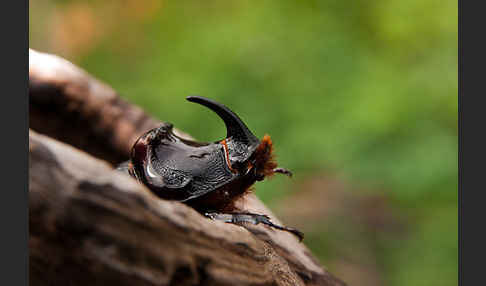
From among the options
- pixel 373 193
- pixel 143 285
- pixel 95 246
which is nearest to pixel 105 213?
pixel 95 246

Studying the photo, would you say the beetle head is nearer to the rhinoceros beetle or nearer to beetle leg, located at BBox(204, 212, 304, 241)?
the rhinoceros beetle

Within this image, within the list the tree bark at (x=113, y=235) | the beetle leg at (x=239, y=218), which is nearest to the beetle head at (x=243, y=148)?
the beetle leg at (x=239, y=218)

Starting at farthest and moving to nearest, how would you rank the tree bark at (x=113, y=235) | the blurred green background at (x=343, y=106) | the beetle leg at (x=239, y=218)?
the blurred green background at (x=343, y=106) → the beetle leg at (x=239, y=218) → the tree bark at (x=113, y=235)

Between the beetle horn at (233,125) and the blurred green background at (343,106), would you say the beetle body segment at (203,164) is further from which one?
the blurred green background at (343,106)

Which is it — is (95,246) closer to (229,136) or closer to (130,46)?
(229,136)

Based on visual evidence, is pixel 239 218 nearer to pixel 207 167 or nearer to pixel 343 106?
pixel 207 167
